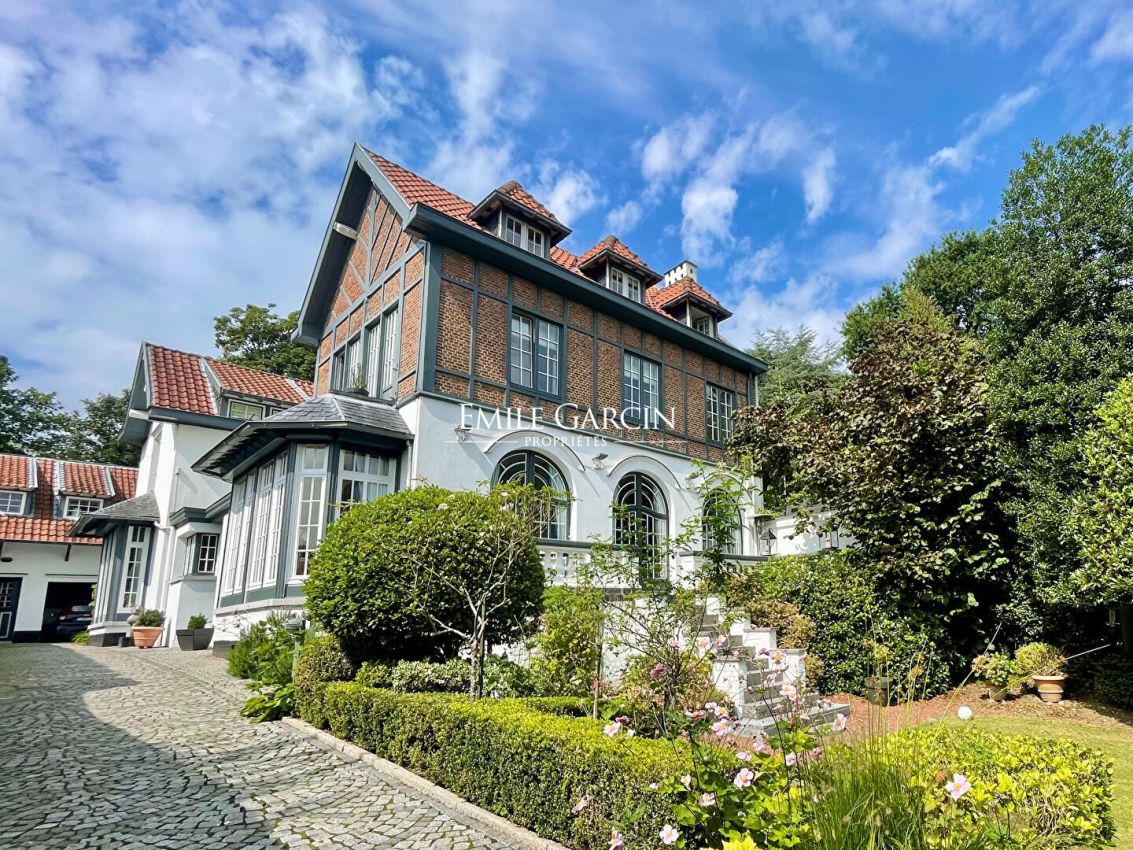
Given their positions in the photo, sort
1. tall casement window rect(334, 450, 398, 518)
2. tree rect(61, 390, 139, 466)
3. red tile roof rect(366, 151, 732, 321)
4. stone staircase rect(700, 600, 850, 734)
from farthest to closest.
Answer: tree rect(61, 390, 139, 466), red tile roof rect(366, 151, 732, 321), tall casement window rect(334, 450, 398, 518), stone staircase rect(700, 600, 850, 734)

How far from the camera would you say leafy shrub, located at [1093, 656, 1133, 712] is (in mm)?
8227

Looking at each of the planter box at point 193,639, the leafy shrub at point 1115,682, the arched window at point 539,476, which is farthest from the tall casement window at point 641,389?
the planter box at point 193,639

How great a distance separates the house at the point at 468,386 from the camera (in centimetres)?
1116

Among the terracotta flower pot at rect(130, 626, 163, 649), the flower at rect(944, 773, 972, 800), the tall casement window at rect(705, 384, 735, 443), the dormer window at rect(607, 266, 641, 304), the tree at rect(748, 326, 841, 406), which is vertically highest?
the tree at rect(748, 326, 841, 406)

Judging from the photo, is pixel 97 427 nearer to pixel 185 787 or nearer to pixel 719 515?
pixel 185 787

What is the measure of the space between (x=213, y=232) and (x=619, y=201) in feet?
23.4

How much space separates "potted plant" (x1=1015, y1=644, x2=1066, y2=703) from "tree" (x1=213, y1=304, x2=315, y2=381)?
1145 inches

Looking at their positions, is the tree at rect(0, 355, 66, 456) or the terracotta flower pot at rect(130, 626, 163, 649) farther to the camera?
the tree at rect(0, 355, 66, 456)

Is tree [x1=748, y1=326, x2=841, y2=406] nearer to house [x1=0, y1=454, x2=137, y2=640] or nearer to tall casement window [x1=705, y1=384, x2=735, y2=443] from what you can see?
tall casement window [x1=705, y1=384, x2=735, y2=443]

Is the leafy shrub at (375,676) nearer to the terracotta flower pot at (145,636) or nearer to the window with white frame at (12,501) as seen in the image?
the terracotta flower pot at (145,636)

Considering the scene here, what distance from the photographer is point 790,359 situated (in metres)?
27.9

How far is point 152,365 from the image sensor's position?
19.4 m

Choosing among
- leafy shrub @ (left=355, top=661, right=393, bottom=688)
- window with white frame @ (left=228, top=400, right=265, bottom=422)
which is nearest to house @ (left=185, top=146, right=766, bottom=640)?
leafy shrub @ (left=355, top=661, right=393, bottom=688)

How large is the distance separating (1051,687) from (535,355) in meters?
9.62
